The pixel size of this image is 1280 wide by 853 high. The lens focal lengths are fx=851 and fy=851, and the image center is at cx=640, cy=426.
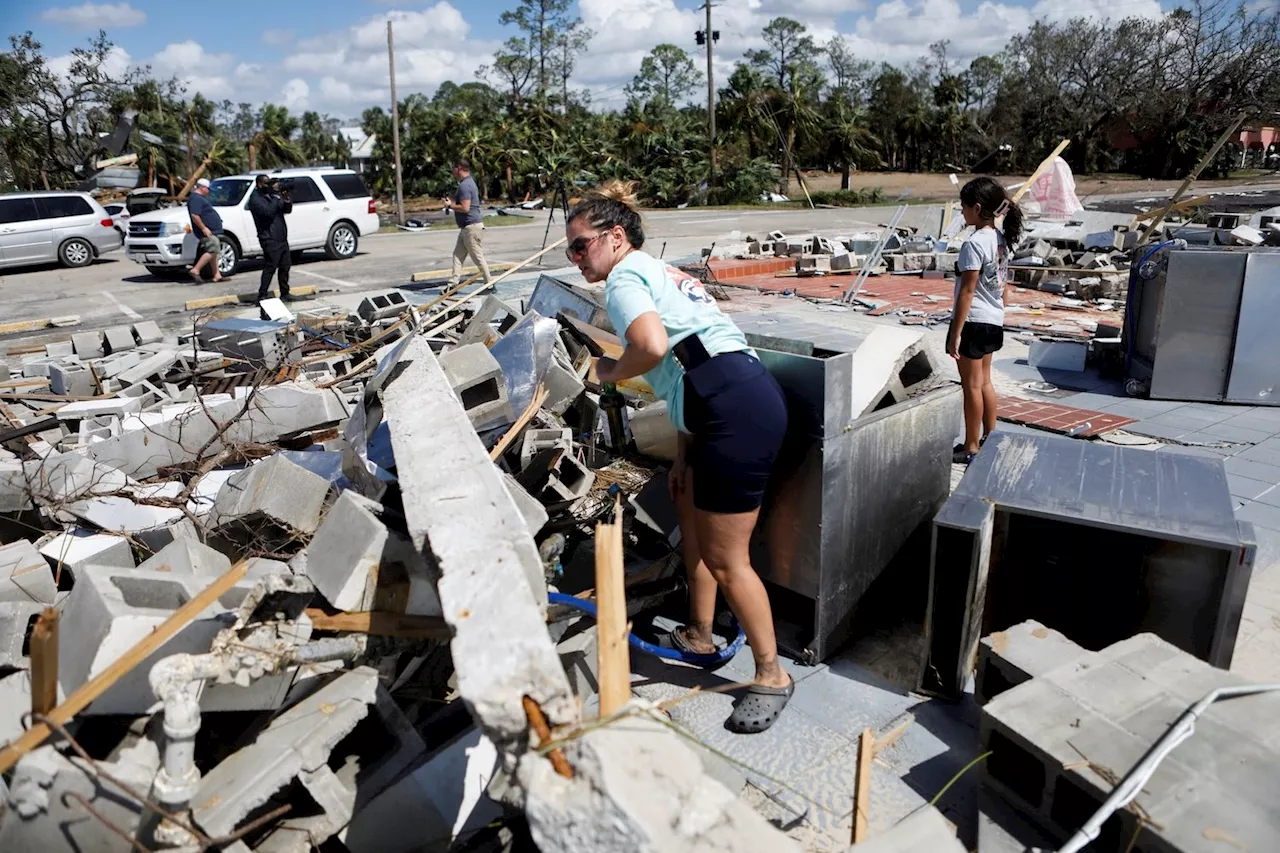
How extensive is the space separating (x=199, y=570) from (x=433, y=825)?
1.26m

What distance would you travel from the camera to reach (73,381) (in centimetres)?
611

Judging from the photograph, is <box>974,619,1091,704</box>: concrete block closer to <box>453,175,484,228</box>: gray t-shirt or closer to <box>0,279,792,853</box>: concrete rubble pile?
<box>0,279,792,853</box>: concrete rubble pile

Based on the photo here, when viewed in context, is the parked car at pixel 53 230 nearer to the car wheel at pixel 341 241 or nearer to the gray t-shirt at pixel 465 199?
the car wheel at pixel 341 241

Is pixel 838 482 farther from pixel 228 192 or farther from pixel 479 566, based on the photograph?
pixel 228 192

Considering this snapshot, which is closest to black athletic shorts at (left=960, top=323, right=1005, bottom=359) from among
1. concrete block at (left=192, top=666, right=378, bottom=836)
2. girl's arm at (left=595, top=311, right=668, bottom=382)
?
girl's arm at (left=595, top=311, right=668, bottom=382)

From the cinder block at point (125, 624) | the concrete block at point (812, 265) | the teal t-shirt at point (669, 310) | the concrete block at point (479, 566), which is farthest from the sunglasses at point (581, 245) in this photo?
the concrete block at point (812, 265)

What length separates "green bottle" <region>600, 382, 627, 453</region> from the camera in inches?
198

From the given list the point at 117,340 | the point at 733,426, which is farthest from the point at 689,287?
the point at 117,340

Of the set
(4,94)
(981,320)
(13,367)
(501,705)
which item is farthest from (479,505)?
(4,94)

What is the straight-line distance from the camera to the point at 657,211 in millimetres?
30797

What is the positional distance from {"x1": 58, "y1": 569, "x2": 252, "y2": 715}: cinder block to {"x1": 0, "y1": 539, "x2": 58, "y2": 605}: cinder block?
780 mm

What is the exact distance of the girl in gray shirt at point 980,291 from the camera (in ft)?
15.3

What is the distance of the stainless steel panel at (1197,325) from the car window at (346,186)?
1442cm

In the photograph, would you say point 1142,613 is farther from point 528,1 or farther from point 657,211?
point 528,1
